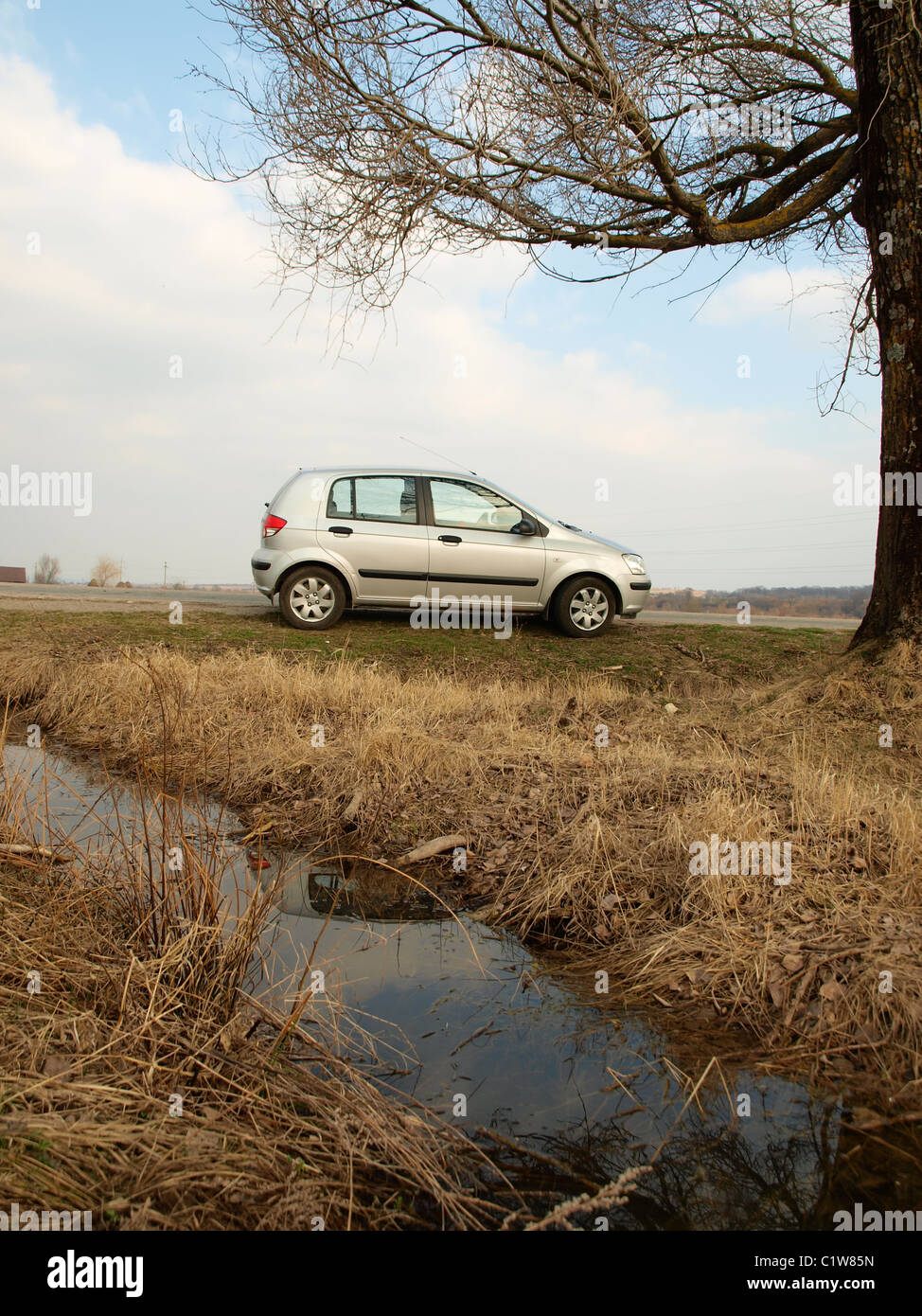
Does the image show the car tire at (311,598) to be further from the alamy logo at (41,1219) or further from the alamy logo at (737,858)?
the alamy logo at (41,1219)

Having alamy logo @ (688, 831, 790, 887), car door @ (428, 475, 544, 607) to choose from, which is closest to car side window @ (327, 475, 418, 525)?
car door @ (428, 475, 544, 607)

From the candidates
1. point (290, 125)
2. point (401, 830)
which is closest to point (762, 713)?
point (401, 830)

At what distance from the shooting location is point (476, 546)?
10.5m

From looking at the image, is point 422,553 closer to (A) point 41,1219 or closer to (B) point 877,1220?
(B) point 877,1220

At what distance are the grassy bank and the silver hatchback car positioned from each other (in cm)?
47

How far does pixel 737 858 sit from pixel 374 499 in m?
7.13

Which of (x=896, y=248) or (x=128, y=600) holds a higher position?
(x=896, y=248)

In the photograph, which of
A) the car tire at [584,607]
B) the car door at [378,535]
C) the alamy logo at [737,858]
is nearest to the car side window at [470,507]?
the car door at [378,535]

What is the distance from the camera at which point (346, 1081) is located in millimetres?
2822

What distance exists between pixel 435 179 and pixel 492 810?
5782 millimetres

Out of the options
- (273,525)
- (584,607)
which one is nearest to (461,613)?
(584,607)

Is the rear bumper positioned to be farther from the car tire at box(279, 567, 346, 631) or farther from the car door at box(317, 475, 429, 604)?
the car door at box(317, 475, 429, 604)

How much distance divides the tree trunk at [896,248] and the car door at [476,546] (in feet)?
13.7

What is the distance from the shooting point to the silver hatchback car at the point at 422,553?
10.2 metres
